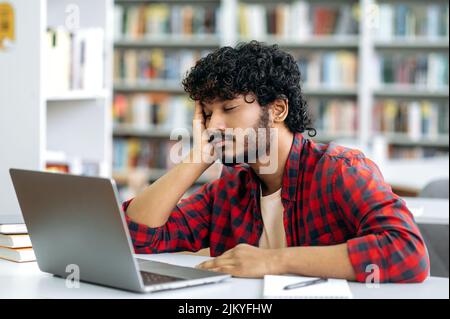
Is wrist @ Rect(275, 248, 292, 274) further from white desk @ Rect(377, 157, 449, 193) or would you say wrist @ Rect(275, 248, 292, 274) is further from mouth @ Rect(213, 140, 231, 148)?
white desk @ Rect(377, 157, 449, 193)

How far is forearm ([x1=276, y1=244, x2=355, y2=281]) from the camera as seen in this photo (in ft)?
4.43

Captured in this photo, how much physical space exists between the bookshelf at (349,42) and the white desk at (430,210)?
6.87 feet

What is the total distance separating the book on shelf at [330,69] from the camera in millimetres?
4930

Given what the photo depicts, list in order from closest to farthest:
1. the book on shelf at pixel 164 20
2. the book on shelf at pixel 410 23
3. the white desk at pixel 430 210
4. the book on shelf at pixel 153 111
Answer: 1. the white desk at pixel 430 210
2. the book on shelf at pixel 410 23
3. the book on shelf at pixel 164 20
4. the book on shelf at pixel 153 111

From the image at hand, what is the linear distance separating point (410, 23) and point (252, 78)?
11.5 ft

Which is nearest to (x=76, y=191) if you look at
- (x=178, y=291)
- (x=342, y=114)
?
(x=178, y=291)

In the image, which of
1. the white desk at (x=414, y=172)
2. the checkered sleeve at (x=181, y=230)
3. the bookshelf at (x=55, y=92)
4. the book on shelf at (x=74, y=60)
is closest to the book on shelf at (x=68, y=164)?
the bookshelf at (x=55, y=92)

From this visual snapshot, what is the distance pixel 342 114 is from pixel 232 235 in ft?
11.0

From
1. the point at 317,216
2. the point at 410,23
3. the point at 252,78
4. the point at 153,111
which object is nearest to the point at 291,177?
the point at 317,216

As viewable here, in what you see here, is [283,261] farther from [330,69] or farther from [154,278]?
[330,69]

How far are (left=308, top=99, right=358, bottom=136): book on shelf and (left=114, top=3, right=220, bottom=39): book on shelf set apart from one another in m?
0.91

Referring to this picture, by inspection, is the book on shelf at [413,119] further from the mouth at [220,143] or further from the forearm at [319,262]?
the forearm at [319,262]

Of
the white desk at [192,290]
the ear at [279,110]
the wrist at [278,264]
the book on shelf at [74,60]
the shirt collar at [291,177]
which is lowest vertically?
the white desk at [192,290]
